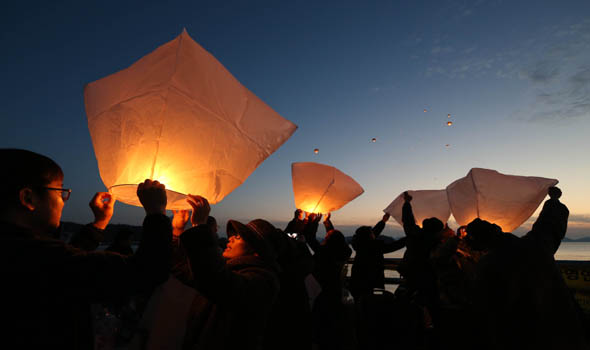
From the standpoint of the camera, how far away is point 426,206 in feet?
24.9

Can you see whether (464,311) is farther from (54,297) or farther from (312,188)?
(54,297)

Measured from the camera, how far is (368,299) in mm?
3881

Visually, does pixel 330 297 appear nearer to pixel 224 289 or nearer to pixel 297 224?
pixel 297 224

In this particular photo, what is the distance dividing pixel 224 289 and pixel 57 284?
75 centimetres

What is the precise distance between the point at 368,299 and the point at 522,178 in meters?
3.13

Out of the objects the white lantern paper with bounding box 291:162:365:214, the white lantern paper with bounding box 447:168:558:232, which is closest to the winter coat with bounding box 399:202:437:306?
the white lantern paper with bounding box 447:168:558:232

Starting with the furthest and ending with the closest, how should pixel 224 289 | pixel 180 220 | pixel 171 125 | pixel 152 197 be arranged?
1. pixel 180 220
2. pixel 171 125
3. pixel 224 289
4. pixel 152 197

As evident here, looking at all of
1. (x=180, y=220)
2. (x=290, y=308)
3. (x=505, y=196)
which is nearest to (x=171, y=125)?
(x=180, y=220)

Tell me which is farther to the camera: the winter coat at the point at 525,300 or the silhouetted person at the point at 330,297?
the silhouetted person at the point at 330,297

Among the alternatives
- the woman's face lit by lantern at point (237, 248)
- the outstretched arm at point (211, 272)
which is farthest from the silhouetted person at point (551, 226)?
the outstretched arm at point (211, 272)

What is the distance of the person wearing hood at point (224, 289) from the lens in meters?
1.69

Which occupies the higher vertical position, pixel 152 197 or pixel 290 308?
pixel 152 197

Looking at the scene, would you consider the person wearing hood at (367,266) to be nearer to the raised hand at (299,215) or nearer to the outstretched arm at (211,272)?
the raised hand at (299,215)

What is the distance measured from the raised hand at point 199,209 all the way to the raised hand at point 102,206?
591mm
